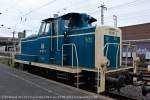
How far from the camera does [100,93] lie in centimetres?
1088

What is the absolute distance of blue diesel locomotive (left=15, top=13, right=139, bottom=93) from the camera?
11.0m

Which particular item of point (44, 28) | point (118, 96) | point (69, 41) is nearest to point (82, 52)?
point (69, 41)

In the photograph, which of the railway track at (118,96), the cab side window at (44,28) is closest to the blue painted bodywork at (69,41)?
the cab side window at (44,28)

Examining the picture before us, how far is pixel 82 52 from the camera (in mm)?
12516

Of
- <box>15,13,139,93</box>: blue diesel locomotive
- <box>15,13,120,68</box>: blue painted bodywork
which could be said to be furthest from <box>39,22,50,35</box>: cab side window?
<box>15,13,120,68</box>: blue painted bodywork

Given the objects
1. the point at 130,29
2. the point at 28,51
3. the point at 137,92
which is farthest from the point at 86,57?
the point at 130,29

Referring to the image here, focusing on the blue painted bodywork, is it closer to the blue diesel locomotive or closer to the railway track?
the blue diesel locomotive

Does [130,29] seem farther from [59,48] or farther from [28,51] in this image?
[59,48]

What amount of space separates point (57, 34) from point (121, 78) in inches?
175

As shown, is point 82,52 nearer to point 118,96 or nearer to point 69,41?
point 69,41

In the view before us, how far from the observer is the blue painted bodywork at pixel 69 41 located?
1205cm

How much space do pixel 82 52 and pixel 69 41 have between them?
3.61ft

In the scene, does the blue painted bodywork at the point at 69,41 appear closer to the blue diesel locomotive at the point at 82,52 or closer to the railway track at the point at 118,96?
the blue diesel locomotive at the point at 82,52

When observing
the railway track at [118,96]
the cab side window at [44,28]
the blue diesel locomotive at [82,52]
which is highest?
the cab side window at [44,28]
